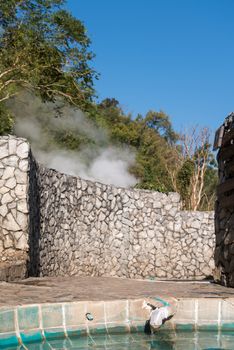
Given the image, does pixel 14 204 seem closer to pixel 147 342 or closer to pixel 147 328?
pixel 147 328

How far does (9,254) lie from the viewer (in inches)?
330

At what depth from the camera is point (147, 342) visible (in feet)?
13.7

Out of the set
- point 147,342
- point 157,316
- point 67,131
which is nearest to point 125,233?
point 157,316

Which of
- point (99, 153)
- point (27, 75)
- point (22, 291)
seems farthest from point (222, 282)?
point (99, 153)

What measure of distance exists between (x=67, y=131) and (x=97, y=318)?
22096 mm

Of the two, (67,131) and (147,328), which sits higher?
(67,131)

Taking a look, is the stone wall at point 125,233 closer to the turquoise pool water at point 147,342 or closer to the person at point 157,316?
the person at point 157,316

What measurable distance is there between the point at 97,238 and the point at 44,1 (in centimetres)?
731

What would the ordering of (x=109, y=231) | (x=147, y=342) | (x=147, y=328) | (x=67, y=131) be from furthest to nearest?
(x=67, y=131) < (x=109, y=231) < (x=147, y=328) < (x=147, y=342)

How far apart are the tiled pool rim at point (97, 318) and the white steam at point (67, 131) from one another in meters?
19.9

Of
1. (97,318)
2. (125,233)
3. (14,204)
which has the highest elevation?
(14,204)

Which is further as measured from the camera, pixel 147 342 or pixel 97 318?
pixel 97 318

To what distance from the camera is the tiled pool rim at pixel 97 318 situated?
4.23m

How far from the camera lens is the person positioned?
4391 millimetres
